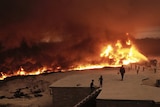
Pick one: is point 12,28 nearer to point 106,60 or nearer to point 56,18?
point 56,18

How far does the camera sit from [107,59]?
29.2 meters

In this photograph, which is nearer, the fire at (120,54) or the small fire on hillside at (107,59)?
the small fire on hillside at (107,59)

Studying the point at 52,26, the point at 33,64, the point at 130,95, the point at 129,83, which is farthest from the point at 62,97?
the point at 52,26

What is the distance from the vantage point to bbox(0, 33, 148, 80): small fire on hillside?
28.3 metres

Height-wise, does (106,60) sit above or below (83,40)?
below

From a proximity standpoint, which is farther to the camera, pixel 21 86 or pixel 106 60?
pixel 106 60

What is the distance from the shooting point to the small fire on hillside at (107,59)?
92.9ft

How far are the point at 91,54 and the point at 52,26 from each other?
15.6ft

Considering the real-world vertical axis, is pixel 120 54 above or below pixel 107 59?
above

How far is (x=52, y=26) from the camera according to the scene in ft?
99.3

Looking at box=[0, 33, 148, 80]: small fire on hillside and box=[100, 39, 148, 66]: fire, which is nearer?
box=[0, 33, 148, 80]: small fire on hillside

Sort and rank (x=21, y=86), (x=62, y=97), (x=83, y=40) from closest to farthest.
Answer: (x=62, y=97) → (x=21, y=86) → (x=83, y=40)

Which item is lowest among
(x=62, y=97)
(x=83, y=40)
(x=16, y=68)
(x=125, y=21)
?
(x=62, y=97)

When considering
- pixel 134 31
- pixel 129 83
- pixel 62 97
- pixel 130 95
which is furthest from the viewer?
pixel 134 31
